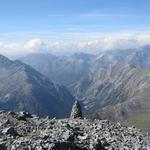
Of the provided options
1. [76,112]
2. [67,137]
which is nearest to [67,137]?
[67,137]

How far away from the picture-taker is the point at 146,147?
3500 centimetres

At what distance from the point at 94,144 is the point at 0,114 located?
60.6ft

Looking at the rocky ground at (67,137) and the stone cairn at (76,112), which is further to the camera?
the stone cairn at (76,112)

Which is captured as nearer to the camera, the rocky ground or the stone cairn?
the rocky ground

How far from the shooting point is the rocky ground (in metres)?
25.9

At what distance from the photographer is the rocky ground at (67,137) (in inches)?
1019

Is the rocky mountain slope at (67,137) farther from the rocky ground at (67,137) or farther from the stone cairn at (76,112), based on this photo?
the stone cairn at (76,112)

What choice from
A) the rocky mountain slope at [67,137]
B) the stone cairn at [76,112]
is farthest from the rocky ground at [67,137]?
the stone cairn at [76,112]

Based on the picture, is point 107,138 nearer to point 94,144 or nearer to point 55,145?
point 94,144

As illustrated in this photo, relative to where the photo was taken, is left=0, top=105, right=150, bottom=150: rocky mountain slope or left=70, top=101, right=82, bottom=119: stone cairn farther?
left=70, top=101, right=82, bottom=119: stone cairn

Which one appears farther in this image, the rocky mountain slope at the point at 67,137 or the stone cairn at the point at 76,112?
the stone cairn at the point at 76,112

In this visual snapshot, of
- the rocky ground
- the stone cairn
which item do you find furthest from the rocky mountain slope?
the stone cairn

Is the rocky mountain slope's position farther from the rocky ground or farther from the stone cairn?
the stone cairn

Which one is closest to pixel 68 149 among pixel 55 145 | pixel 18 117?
pixel 55 145
